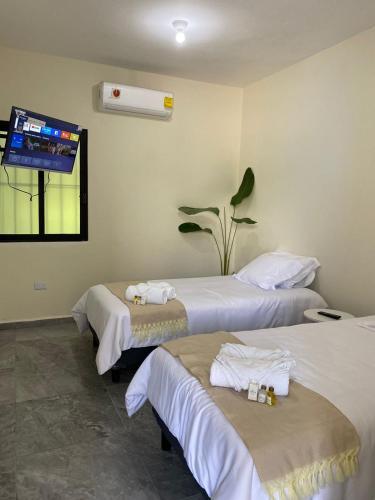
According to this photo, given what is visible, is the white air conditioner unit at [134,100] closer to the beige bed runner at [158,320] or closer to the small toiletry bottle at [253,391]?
the beige bed runner at [158,320]

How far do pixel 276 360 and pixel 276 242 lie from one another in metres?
2.39

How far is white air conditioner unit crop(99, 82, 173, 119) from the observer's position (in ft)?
11.9

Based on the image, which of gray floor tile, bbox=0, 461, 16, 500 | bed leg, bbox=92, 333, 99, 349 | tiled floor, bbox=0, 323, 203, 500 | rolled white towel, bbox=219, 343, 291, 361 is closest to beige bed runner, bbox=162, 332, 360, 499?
rolled white towel, bbox=219, 343, 291, 361

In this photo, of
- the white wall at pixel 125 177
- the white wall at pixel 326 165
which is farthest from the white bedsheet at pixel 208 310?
the white wall at pixel 125 177

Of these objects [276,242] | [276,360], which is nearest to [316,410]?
[276,360]

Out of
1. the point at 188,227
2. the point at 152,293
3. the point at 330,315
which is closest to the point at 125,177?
the point at 188,227

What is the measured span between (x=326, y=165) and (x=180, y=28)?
1.64 meters

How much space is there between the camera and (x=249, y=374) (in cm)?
148

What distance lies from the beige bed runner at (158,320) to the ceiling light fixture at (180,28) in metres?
2.06

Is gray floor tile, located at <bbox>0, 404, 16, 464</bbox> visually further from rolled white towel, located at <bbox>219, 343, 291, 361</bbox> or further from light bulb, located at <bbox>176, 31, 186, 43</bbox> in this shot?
light bulb, located at <bbox>176, 31, 186, 43</bbox>

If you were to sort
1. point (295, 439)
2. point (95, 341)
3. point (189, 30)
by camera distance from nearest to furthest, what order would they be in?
point (295, 439) < point (189, 30) < point (95, 341)

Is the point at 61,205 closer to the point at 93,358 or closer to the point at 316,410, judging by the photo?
the point at 93,358

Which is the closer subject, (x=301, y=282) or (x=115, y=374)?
(x=115, y=374)

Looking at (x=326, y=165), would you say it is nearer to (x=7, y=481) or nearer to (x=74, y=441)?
(x=74, y=441)
